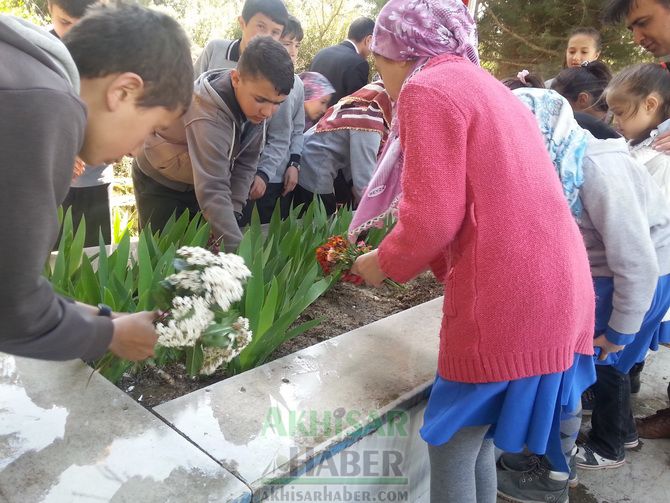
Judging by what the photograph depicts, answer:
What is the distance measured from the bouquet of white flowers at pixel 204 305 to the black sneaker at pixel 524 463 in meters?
1.41

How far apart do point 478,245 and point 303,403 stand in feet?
2.20

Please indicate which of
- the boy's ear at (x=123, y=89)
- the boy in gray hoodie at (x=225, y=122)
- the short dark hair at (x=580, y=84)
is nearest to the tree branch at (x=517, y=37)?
the short dark hair at (x=580, y=84)

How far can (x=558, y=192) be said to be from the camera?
4.66 feet

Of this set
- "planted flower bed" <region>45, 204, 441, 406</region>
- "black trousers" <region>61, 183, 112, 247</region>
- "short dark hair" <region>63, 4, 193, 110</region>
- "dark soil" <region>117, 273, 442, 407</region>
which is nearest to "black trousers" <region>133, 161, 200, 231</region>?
"black trousers" <region>61, 183, 112, 247</region>

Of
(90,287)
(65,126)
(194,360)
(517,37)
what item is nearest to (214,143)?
(90,287)

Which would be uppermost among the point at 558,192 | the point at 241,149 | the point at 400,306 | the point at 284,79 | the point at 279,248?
the point at 558,192

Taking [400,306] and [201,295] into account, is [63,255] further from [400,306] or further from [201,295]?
[400,306]

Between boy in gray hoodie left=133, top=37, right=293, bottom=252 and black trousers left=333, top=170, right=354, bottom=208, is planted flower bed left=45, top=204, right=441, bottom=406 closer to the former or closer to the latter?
boy in gray hoodie left=133, top=37, right=293, bottom=252

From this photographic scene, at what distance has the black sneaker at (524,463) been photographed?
7.61 ft

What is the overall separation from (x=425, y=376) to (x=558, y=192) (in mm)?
773

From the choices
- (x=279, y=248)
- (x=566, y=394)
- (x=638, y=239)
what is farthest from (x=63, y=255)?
(x=638, y=239)

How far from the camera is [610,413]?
7.96ft

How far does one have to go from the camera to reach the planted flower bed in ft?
5.76

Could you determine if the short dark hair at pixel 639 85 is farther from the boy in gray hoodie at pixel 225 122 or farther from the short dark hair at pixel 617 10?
the boy in gray hoodie at pixel 225 122
